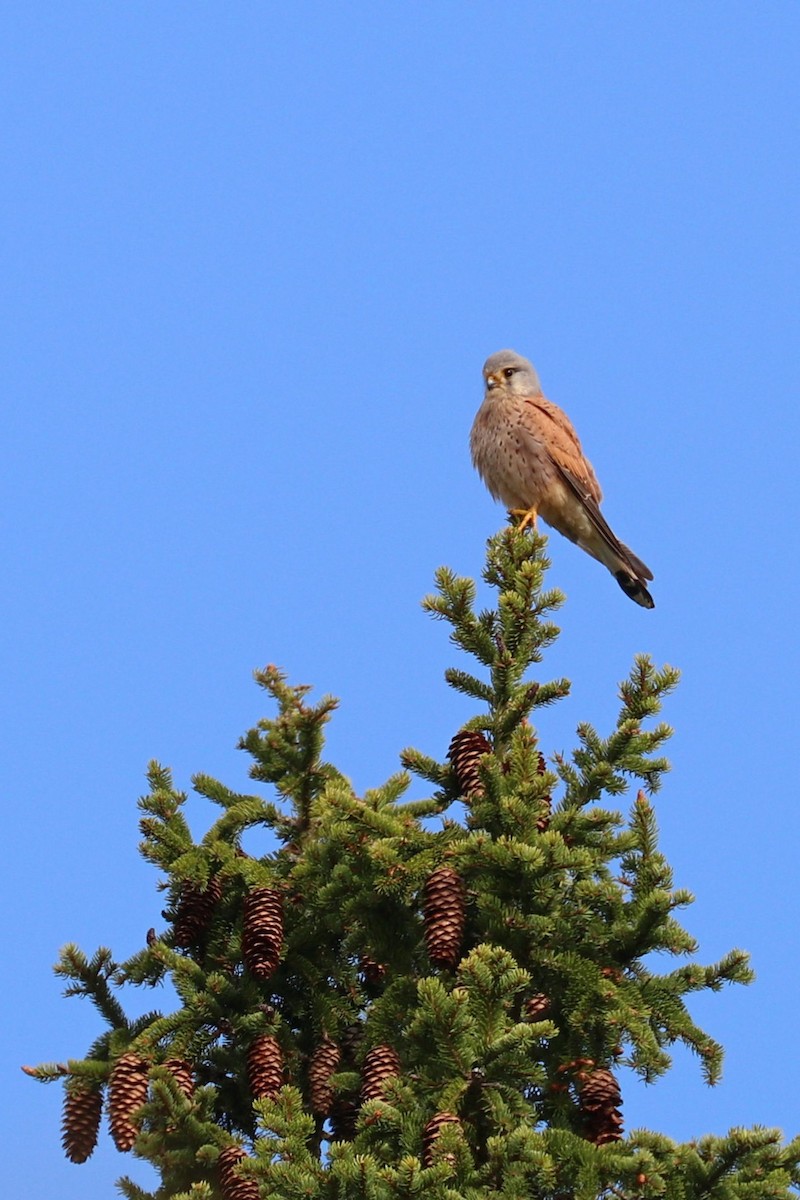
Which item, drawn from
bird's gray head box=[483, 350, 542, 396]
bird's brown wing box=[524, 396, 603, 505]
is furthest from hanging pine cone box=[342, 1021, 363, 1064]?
bird's gray head box=[483, 350, 542, 396]

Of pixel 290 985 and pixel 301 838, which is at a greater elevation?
pixel 301 838

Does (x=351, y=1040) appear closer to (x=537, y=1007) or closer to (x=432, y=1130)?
(x=537, y=1007)

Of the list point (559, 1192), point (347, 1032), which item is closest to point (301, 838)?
point (347, 1032)

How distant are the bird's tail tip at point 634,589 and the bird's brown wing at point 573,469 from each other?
0.19 feet

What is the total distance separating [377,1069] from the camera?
338 cm

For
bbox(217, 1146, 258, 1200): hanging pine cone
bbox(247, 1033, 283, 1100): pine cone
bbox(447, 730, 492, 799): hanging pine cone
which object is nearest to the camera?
bbox(217, 1146, 258, 1200): hanging pine cone

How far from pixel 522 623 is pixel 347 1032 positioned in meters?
1.22

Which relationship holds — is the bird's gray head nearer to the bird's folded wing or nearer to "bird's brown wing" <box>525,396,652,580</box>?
"bird's brown wing" <box>525,396,652,580</box>

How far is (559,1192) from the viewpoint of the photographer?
3.23 metres

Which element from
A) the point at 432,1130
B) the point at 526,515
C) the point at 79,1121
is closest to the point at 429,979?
the point at 432,1130

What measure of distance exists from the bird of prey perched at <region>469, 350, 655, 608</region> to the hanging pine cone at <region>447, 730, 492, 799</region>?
327 centimetres

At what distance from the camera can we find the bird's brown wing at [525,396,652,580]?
24.2 feet

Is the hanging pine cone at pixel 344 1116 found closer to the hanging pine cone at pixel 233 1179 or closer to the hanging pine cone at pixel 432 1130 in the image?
the hanging pine cone at pixel 233 1179

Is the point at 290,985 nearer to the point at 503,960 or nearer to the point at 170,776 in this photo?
the point at 170,776
